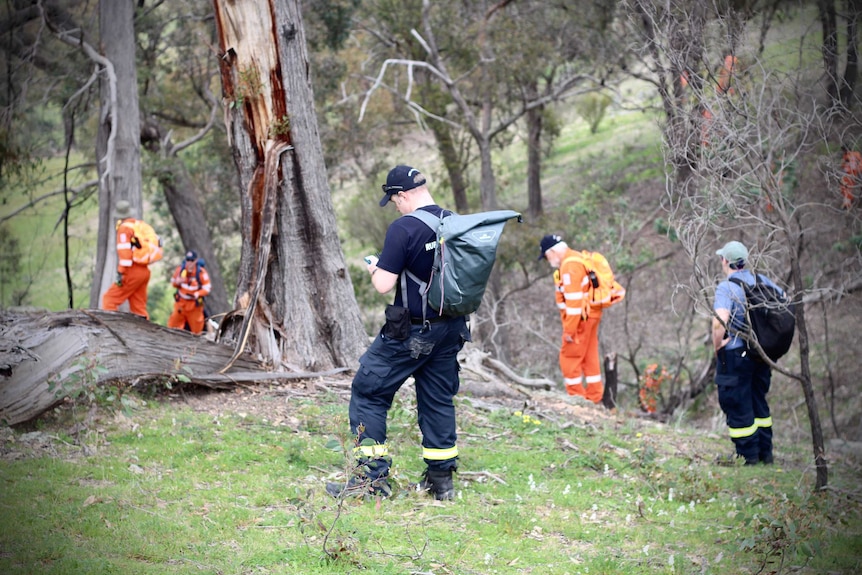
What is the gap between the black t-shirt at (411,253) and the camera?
510 cm

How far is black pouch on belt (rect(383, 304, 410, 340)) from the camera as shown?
5.21m

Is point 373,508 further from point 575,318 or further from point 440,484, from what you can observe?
point 575,318

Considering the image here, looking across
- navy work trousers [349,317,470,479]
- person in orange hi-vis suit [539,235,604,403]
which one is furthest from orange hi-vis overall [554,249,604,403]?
navy work trousers [349,317,470,479]

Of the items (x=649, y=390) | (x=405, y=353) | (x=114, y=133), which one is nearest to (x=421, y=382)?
(x=405, y=353)

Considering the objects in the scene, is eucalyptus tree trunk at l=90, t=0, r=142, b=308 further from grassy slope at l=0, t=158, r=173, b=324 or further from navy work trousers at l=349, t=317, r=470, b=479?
navy work trousers at l=349, t=317, r=470, b=479

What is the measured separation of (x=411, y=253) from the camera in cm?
515

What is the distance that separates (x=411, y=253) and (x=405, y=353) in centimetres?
64

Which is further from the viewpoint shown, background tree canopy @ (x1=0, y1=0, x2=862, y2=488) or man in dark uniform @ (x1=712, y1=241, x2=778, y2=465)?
background tree canopy @ (x1=0, y1=0, x2=862, y2=488)

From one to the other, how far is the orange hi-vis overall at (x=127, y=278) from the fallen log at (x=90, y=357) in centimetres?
528

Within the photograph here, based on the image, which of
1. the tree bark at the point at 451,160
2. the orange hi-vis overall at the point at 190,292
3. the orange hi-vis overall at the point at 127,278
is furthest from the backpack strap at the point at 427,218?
the tree bark at the point at 451,160

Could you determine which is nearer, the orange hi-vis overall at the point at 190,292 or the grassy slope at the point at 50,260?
the orange hi-vis overall at the point at 190,292

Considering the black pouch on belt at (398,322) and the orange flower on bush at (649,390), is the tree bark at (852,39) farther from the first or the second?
the orange flower on bush at (649,390)

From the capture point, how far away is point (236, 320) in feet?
28.3

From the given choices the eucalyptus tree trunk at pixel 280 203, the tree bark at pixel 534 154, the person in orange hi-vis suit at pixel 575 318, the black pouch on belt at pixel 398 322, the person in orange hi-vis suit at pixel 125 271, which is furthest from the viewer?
the tree bark at pixel 534 154
